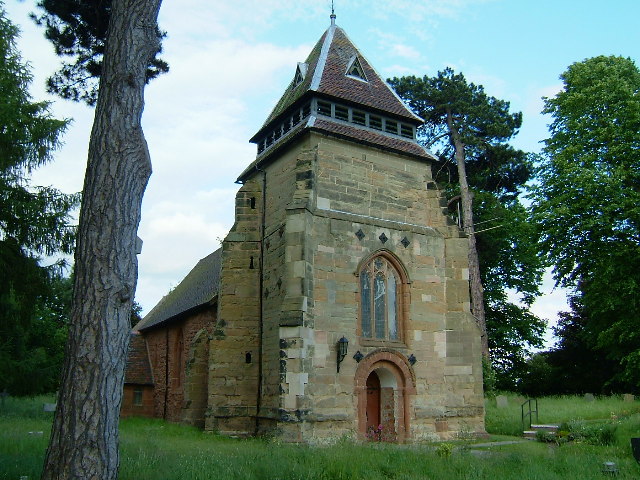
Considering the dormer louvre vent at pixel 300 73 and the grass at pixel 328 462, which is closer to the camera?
the grass at pixel 328 462

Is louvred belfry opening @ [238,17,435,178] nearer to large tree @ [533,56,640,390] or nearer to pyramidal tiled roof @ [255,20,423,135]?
pyramidal tiled roof @ [255,20,423,135]

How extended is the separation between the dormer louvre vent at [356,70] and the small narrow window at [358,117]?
1.84 m

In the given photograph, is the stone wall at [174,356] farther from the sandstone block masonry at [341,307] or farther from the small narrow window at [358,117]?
the small narrow window at [358,117]

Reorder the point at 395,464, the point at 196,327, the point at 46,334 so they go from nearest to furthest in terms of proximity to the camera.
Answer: the point at 395,464 < the point at 196,327 < the point at 46,334

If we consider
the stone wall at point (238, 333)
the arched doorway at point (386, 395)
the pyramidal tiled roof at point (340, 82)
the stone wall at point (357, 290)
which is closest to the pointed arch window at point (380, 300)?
the stone wall at point (357, 290)

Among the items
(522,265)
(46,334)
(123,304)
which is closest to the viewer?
(123,304)

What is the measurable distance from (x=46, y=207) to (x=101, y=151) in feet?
29.7

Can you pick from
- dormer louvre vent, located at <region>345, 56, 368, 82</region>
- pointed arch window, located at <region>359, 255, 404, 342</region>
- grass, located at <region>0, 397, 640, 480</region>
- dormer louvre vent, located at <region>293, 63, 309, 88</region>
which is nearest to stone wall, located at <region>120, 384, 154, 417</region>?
grass, located at <region>0, 397, 640, 480</region>

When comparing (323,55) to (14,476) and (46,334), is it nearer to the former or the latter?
(14,476)

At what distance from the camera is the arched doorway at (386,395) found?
16797 mm

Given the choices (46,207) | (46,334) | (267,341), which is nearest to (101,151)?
(46,207)

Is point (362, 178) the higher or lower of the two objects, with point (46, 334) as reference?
higher

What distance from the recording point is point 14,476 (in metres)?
8.37

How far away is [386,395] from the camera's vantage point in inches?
678
